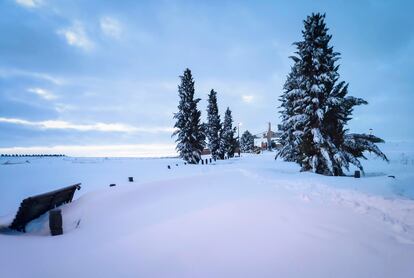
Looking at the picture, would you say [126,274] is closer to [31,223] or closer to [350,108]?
[31,223]

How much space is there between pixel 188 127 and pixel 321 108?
69.0 feet

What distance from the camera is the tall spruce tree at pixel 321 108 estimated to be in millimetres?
15609

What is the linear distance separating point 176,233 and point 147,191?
5080mm

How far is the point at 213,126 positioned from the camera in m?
45.8

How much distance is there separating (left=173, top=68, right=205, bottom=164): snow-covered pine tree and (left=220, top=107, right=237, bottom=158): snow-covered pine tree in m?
11.4

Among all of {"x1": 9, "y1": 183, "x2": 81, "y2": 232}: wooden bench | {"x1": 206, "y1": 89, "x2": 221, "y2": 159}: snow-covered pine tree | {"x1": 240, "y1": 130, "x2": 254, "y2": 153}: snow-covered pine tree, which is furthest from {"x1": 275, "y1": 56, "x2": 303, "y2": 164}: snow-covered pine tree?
{"x1": 240, "y1": 130, "x2": 254, "y2": 153}: snow-covered pine tree

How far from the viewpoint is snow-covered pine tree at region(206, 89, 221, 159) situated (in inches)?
1788

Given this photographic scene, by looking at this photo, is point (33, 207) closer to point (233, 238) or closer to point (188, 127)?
point (233, 238)

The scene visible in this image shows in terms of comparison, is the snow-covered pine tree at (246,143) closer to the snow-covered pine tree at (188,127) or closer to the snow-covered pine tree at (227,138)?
the snow-covered pine tree at (227,138)

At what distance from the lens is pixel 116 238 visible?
5.69m

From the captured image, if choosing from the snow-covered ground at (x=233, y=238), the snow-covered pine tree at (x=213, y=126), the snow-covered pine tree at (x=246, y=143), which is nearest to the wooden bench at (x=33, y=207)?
the snow-covered ground at (x=233, y=238)

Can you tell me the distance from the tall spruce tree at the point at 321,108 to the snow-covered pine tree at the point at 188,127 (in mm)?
19382

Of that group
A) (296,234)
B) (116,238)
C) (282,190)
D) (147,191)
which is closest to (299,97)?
(282,190)

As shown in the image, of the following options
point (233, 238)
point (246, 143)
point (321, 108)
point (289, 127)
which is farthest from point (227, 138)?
point (233, 238)
